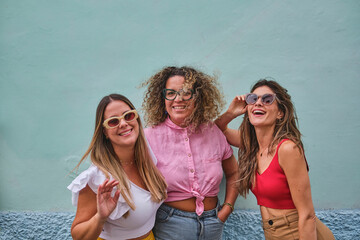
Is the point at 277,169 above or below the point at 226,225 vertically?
above

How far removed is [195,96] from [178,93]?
19 centimetres

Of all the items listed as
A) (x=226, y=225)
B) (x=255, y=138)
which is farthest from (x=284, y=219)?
(x=226, y=225)

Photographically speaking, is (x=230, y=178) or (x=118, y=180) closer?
(x=118, y=180)

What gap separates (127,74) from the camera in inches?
145

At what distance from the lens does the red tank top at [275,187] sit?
2.53 metres

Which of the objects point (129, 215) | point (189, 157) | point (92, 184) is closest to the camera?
point (92, 184)

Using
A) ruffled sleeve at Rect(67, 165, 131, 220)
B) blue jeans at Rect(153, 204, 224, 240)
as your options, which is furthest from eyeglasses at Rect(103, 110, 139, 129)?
blue jeans at Rect(153, 204, 224, 240)

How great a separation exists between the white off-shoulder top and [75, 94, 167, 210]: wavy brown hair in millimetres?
55

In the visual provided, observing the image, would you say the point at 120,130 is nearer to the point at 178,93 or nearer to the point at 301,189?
the point at 178,93

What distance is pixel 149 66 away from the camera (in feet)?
12.1

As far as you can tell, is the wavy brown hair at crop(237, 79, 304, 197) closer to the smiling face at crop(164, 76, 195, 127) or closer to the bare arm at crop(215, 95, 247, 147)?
the bare arm at crop(215, 95, 247, 147)

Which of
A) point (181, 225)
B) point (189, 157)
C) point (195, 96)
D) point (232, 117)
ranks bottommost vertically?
point (181, 225)

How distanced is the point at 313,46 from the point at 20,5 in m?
3.61

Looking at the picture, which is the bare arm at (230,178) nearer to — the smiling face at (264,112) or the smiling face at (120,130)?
the smiling face at (264,112)
